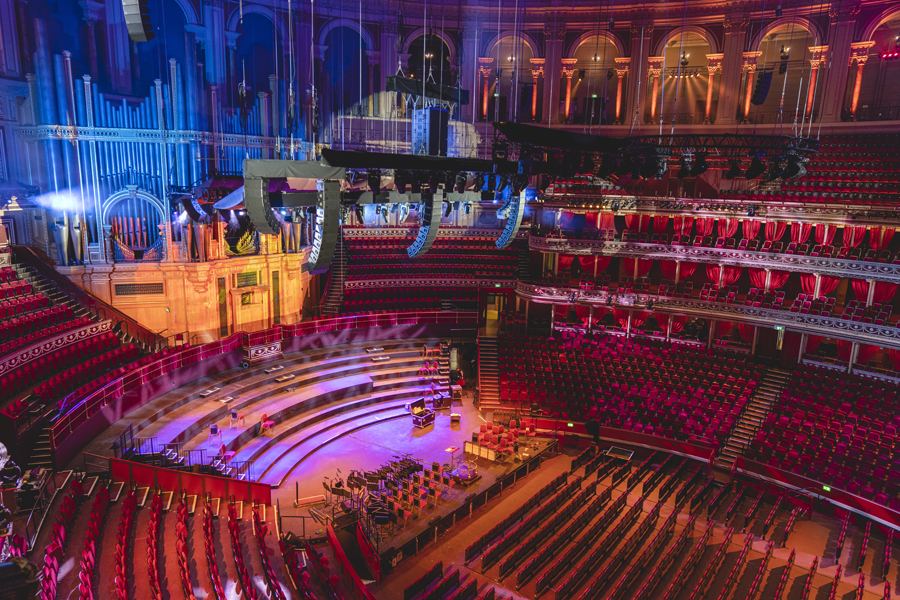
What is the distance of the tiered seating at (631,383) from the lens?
18750 mm

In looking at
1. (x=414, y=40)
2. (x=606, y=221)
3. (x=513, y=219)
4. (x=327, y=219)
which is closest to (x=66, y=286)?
(x=327, y=219)

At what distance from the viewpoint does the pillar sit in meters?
24.5

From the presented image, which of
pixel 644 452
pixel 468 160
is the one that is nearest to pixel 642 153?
pixel 468 160

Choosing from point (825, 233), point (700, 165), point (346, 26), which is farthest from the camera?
point (346, 26)

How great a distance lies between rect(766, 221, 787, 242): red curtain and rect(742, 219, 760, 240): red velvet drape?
781 millimetres

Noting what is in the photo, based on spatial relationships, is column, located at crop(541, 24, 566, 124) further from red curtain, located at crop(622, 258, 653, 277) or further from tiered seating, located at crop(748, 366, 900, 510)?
tiered seating, located at crop(748, 366, 900, 510)

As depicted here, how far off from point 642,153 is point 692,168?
1.66m

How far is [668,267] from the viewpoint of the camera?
2519 centimetres

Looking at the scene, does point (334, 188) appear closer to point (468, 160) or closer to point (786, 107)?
point (468, 160)

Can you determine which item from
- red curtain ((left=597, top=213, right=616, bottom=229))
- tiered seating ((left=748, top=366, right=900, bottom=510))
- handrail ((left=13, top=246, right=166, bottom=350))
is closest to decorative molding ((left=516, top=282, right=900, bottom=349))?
tiered seating ((left=748, top=366, right=900, bottom=510))

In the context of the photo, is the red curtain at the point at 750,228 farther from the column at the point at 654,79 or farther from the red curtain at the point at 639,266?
the column at the point at 654,79

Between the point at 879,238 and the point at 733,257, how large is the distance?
5.09m

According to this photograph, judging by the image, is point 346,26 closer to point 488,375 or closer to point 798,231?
point 488,375

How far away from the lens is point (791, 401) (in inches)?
745
